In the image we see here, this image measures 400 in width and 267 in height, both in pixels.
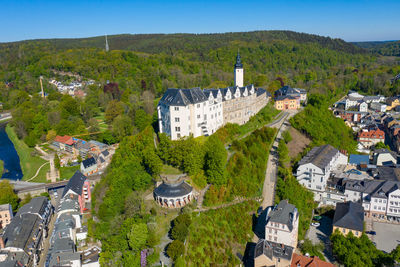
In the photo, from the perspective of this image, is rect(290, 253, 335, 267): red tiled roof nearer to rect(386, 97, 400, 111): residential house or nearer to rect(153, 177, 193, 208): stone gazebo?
rect(153, 177, 193, 208): stone gazebo

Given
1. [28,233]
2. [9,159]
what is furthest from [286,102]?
[9,159]

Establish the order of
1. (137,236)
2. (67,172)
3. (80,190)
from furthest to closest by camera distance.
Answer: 1. (67,172)
2. (80,190)
3. (137,236)

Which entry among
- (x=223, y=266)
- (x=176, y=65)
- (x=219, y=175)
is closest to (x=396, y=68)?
(x=176, y=65)

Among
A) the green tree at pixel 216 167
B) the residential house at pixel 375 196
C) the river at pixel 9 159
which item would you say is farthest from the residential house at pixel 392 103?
the river at pixel 9 159

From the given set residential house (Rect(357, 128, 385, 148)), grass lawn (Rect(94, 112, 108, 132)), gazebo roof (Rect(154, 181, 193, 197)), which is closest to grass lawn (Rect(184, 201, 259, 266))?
gazebo roof (Rect(154, 181, 193, 197))

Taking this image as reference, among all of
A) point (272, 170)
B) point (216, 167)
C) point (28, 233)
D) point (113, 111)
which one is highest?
point (113, 111)

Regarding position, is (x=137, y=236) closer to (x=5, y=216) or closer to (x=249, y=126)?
(x=5, y=216)

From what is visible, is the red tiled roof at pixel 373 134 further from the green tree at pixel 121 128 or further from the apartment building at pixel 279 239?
the green tree at pixel 121 128
